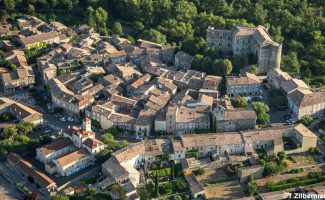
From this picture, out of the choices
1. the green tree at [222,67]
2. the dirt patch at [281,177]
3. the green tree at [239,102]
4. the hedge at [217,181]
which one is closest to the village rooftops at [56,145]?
the hedge at [217,181]

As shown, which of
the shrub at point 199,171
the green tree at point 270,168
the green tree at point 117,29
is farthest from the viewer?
the green tree at point 117,29

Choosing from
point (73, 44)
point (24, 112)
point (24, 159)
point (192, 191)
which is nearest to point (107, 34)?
point (73, 44)

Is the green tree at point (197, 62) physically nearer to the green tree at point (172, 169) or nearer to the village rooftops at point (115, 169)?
the green tree at point (172, 169)

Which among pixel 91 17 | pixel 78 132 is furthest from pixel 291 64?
pixel 91 17

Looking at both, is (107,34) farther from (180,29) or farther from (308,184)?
(308,184)

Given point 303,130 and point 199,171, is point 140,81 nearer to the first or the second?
point 199,171

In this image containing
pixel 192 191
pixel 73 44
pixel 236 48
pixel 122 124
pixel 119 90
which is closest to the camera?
pixel 192 191
